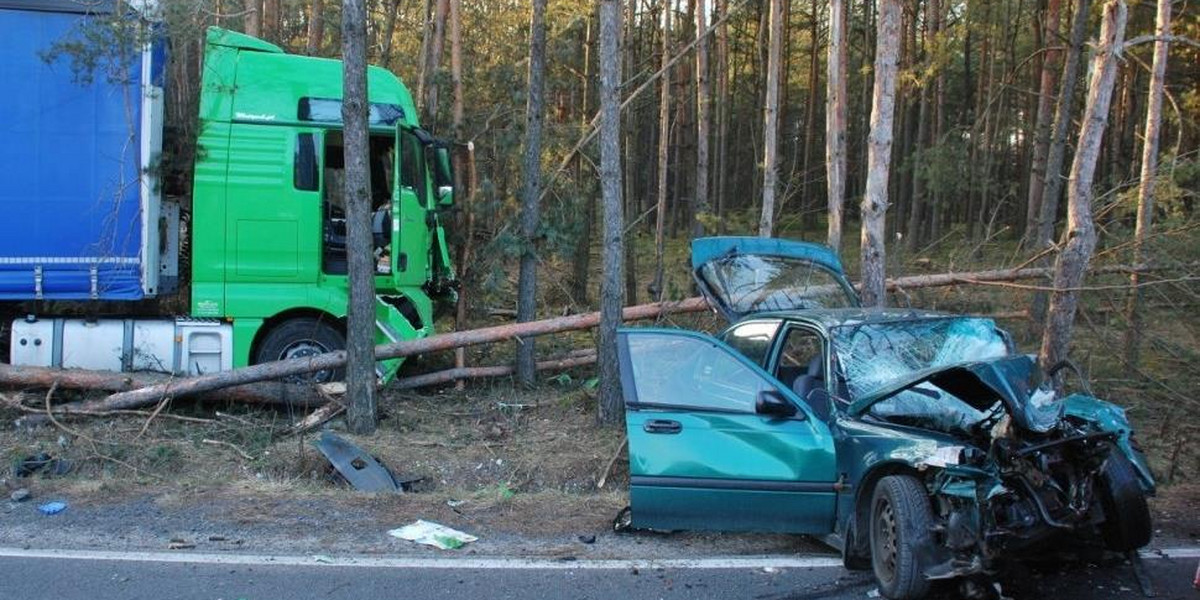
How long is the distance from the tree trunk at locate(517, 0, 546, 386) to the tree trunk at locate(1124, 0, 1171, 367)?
6273 mm

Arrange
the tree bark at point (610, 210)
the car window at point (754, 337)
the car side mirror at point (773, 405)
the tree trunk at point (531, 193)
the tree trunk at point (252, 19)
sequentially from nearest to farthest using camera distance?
the car side mirror at point (773, 405)
the car window at point (754, 337)
the tree bark at point (610, 210)
the tree trunk at point (531, 193)
the tree trunk at point (252, 19)

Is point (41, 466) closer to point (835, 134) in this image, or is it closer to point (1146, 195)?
point (835, 134)

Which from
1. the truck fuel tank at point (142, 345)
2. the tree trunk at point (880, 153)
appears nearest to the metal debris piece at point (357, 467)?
the truck fuel tank at point (142, 345)

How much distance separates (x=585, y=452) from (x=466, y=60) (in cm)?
998

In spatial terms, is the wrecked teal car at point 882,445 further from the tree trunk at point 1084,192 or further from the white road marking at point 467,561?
the tree trunk at point 1084,192

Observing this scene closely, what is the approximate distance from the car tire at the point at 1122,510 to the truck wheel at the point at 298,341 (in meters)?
7.73

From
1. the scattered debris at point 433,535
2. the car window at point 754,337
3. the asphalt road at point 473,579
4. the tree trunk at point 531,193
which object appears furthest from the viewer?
the tree trunk at point 531,193

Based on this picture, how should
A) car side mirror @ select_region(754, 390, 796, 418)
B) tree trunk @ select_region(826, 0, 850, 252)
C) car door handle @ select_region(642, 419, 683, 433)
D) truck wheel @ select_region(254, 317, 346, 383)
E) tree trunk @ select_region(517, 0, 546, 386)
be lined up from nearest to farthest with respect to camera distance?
car side mirror @ select_region(754, 390, 796, 418) → car door handle @ select_region(642, 419, 683, 433) → truck wheel @ select_region(254, 317, 346, 383) → tree trunk @ select_region(517, 0, 546, 386) → tree trunk @ select_region(826, 0, 850, 252)

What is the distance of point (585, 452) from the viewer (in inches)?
322

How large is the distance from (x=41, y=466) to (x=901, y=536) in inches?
272

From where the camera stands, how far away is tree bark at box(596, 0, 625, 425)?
27.4ft

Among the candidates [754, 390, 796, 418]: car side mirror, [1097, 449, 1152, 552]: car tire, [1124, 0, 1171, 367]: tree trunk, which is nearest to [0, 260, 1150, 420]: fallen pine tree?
[1124, 0, 1171, 367]: tree trunk

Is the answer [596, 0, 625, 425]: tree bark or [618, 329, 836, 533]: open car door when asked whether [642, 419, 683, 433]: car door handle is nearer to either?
[618, 329, 836, 533]: open car door

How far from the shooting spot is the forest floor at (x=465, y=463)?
6020 millimetres
